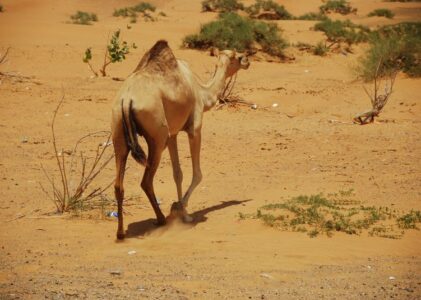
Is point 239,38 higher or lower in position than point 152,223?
higher

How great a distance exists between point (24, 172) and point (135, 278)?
4902 mm

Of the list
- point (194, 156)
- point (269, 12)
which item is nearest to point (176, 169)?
point (194, 156)

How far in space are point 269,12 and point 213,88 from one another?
1184 inches

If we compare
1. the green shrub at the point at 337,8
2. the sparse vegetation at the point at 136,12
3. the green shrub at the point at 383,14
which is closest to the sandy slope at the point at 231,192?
the sparse vegetation at the point at 136,12

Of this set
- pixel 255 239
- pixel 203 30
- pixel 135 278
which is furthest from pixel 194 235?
pixel 203 30

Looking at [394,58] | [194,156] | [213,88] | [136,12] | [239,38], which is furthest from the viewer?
[136,12]

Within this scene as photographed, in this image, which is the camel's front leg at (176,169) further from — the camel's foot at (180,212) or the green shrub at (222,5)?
the green shrub at (222,5)

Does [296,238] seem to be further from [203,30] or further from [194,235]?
[203,30]

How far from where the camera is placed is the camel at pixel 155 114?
682cm

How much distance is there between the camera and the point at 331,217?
7.39 m

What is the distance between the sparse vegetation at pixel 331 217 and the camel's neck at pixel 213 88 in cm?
160

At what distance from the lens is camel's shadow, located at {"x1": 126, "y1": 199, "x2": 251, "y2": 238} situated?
290 inches

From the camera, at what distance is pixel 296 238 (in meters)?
6.77

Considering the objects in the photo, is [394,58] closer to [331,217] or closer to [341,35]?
[341,35]
